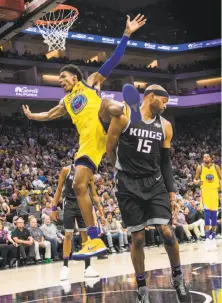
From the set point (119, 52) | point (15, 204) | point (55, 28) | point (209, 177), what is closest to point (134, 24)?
point (119, 52)

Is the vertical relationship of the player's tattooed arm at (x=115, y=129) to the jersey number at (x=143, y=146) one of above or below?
above

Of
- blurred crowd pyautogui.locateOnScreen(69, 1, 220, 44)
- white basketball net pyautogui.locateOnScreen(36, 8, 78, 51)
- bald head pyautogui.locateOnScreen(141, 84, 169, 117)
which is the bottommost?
bald head pyautogui.locateOnScreen(141, 84, 169, 117)

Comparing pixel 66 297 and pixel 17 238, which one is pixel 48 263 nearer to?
pixel 17 238

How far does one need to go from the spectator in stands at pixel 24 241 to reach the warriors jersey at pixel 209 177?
160 inches

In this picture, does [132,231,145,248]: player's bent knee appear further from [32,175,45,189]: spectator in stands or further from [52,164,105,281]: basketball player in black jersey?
[32,175,45,189]: spectator in stands

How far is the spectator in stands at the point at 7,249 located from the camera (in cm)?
954

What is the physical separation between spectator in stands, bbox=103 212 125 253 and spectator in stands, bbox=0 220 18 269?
8.57 feet

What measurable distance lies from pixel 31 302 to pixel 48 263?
16.8 ft

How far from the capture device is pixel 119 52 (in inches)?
204

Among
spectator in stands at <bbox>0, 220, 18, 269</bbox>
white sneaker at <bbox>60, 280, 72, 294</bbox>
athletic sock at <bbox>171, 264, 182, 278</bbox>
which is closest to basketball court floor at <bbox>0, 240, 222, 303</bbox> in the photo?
white sneaker at <bbox>60, 280, 72, 294</bbox>

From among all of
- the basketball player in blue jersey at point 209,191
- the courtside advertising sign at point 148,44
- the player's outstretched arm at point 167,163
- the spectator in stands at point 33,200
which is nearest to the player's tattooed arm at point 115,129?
the player's outstretched arm at point 167,163

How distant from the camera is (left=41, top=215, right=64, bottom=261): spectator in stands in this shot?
34.2 feet

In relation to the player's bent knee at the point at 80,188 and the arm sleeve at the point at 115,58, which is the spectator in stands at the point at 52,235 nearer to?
the player's bent knee at the point at 80,188

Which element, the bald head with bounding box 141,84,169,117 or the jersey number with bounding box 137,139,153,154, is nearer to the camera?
the jersey number with bounding box 137,139,153,154
